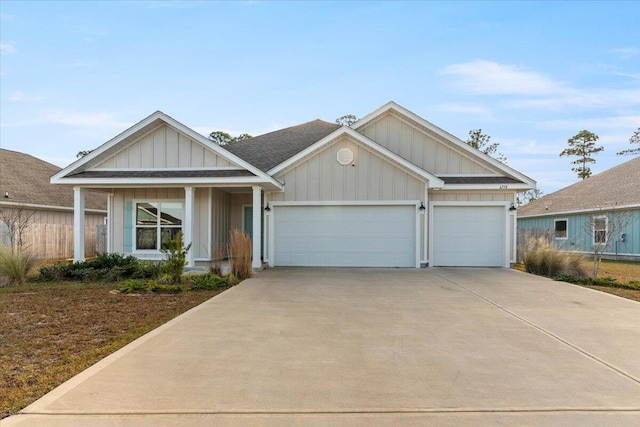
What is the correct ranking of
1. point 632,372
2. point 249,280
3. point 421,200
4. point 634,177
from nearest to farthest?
point 632,372
point 249,280
point 421,200
point 634,177

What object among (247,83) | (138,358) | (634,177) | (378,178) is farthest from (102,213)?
(634,177)

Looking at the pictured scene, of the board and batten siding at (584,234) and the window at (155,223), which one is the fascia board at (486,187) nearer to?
the board and batten siding at (584,234)

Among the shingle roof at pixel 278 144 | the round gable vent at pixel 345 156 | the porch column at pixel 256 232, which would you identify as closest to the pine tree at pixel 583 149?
the shingle roof at pixel 278 144

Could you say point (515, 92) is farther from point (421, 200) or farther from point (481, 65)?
point (421, 200)

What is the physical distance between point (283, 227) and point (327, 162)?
8.90 ft

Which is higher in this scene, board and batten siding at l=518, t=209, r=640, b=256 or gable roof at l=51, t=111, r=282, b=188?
gable roof at l=51, t=111, r=282, b=188

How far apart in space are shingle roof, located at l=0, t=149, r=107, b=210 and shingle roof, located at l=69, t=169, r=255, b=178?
657 centimetres

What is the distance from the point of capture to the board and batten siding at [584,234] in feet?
58.9

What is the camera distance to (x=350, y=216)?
13.7m

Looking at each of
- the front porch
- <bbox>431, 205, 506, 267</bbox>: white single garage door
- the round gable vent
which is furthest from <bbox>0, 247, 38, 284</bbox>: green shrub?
<bbox>431, 205, 506, 267</bbox>: white single garage door

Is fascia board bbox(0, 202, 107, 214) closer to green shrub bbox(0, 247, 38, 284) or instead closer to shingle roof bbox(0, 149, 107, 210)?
shingle roof bbox(0, 149, 107, 210)

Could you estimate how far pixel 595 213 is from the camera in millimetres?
19344

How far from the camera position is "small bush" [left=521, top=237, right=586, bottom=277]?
12109 mm

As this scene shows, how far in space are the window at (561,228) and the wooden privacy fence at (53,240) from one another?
24.6 metres
